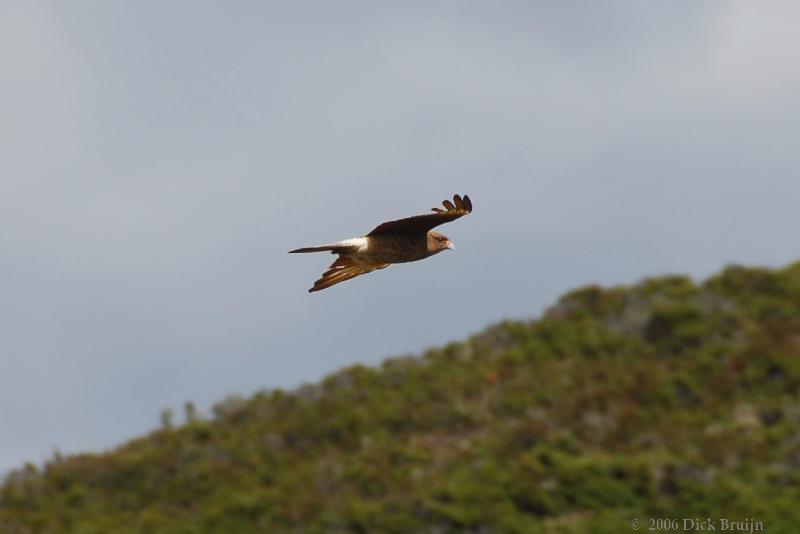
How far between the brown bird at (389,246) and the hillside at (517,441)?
123 inches

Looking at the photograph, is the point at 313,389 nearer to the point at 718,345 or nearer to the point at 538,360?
the point at 538,360

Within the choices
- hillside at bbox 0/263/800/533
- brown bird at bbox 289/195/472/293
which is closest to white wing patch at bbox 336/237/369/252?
brown bird at bbox 289/195/472/293

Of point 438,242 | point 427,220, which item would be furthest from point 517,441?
point 427,220

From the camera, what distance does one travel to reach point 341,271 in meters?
20.1

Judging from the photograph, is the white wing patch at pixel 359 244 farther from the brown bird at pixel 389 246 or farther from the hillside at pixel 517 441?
the hillside at pixel 517 441

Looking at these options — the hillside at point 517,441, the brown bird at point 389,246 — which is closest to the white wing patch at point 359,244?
the brown bird at point 389,246

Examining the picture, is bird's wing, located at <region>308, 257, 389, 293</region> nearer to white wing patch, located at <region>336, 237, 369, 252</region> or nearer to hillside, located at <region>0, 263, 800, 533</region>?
white wing patch, located at <region>336, 237, 369, 252</region>

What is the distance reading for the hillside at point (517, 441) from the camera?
2033cm

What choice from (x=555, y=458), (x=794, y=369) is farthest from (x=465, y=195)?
(x=794, y=369)

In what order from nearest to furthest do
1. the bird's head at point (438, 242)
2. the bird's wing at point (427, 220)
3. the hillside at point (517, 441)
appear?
the bird's wing at point (427, 220)
the bird's head at point (438, 242)
the hillside at point (517, 441)

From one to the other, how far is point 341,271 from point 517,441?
3.73 meters

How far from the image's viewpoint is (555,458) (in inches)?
827

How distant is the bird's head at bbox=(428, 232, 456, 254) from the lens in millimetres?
19594

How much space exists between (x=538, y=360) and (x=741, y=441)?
429cm
